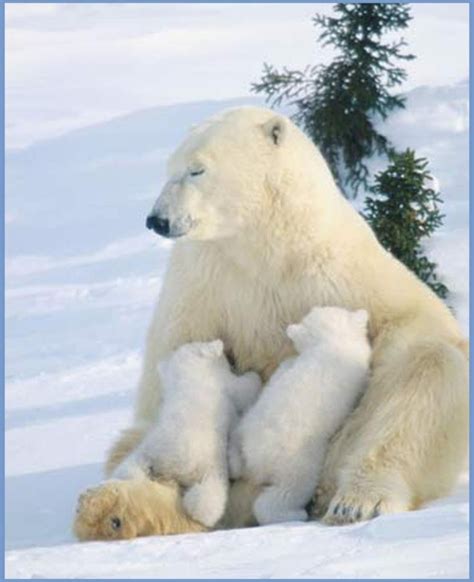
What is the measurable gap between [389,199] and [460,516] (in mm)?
5153

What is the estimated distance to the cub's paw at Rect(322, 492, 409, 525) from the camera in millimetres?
6094

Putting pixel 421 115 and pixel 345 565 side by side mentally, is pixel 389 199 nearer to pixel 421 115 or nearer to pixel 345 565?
pixel 421 115

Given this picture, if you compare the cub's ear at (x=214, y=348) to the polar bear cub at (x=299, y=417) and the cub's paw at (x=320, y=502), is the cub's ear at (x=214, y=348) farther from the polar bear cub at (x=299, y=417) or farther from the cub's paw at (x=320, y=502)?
the cub's paw at (x=320, y=502)

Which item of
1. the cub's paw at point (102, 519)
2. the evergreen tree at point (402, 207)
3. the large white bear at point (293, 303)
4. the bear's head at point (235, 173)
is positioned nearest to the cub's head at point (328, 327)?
the large white bear at point (293, 303)

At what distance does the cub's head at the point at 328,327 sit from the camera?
6.40m

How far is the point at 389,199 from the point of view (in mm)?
10688

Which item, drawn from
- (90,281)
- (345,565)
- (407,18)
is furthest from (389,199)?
(345,565)

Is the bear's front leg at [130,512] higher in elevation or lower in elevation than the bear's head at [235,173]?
lower

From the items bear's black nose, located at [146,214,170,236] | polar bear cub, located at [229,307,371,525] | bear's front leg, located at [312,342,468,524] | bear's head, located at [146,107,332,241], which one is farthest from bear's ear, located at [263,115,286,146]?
bear's front leg, located at [312,342,468,524]

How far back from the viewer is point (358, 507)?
612 centimetres

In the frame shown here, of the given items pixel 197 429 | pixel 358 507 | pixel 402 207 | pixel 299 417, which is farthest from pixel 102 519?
pixel 402 207

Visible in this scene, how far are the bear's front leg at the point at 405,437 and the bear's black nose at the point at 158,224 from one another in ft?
3.32

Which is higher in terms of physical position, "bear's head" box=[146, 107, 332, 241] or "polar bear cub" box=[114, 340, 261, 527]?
"bear's head" box=[146, 107, 332, 241]

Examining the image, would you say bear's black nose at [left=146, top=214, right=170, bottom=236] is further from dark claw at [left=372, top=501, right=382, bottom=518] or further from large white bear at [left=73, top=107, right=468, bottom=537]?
dark claw at [left=372, top=501, right=382, bottom=518]
